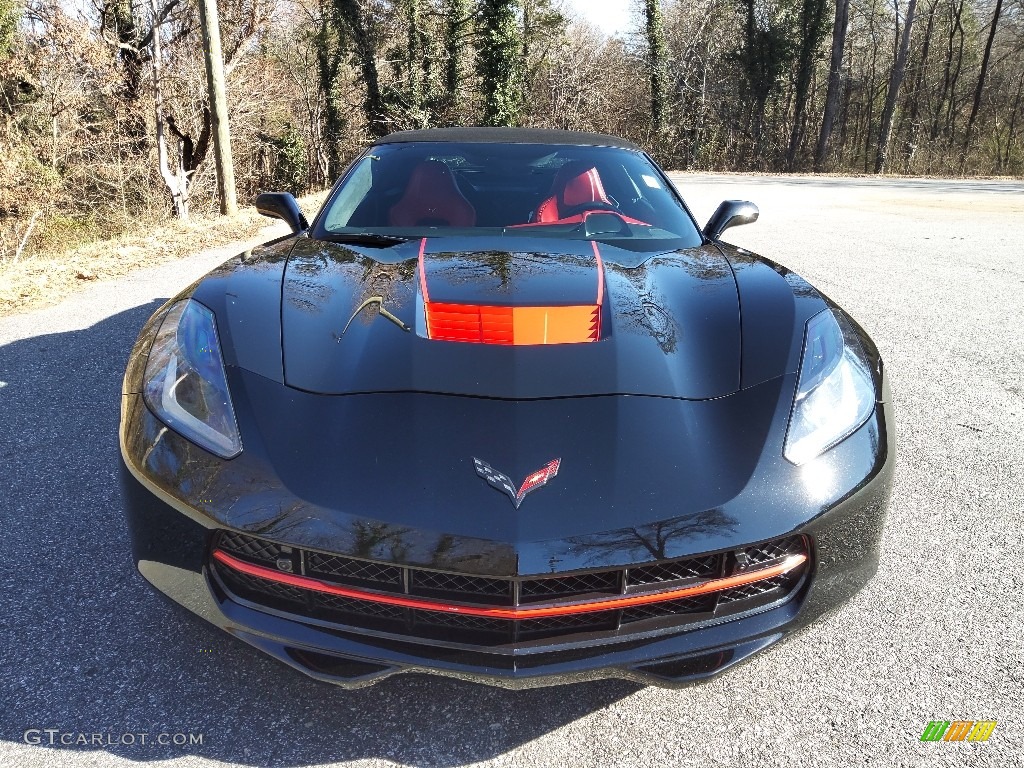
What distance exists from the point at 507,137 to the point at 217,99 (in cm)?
847

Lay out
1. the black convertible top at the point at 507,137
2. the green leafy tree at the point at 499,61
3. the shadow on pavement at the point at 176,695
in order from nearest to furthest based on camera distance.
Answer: the shadow on pavement at the point at 176,695 → the black convertible top at the point at 507,137 → the green leafy tree at the point at 499,61

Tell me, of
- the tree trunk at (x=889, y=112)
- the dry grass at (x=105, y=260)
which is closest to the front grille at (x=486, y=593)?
the dry grass at (x=105, y=260)

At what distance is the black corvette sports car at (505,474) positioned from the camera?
1324 millimetres

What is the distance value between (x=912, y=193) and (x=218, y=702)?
19.4 m

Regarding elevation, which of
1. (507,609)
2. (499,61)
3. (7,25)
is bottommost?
(507,609)

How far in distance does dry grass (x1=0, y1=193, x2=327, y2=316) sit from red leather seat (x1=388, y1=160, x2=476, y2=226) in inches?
142

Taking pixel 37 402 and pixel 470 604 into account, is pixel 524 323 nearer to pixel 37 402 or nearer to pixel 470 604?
pixel 470 604

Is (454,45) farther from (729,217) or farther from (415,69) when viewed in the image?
(729,217)

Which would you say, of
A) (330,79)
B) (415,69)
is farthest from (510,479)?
(330,79)

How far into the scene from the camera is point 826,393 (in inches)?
65.1

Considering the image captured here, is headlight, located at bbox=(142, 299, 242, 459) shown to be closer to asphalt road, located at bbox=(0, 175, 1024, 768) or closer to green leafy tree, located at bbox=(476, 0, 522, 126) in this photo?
asphalt road, located at bbox=(0, 175, 1024, 768)

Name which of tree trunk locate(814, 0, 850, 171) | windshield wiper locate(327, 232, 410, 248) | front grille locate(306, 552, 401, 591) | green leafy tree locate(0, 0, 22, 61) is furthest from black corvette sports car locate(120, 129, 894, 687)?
tree trunk locate(814, 0, 850, 171)

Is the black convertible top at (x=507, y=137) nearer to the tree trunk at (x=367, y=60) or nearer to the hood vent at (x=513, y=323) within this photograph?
the hood vent at (x=513, y=323)

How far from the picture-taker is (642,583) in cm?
136
